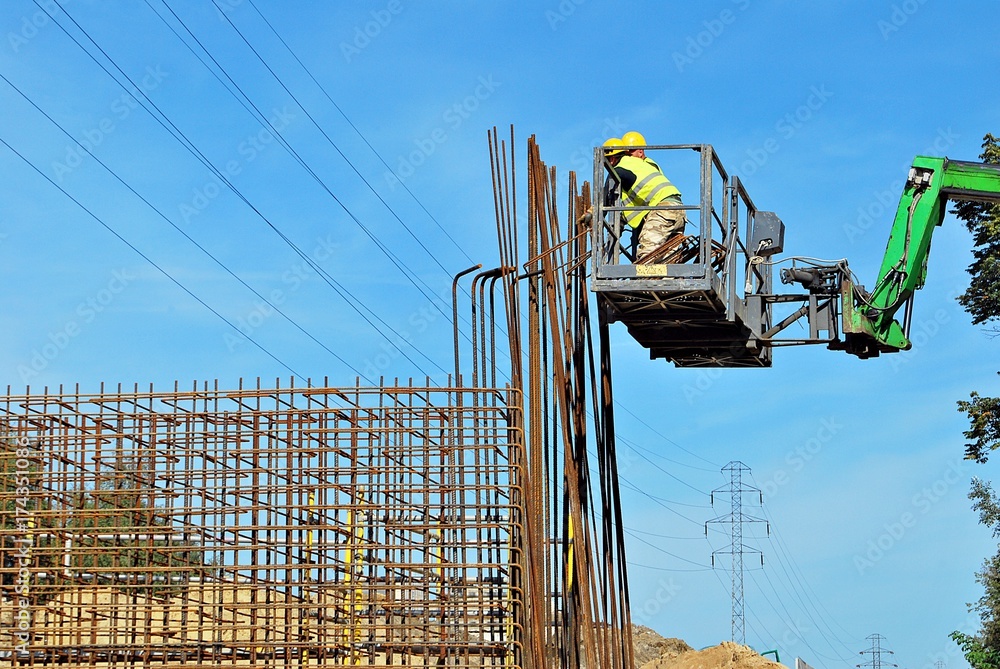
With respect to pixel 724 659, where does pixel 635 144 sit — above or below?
above

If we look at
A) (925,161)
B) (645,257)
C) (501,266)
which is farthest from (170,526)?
(925,161)

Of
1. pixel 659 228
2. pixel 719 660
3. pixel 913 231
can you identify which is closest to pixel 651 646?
pixel 719 660

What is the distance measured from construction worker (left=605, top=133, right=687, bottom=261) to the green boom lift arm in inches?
104

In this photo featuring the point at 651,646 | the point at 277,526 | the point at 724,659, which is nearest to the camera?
the point at 277,526

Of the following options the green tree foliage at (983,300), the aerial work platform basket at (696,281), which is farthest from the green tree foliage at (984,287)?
the aerial work platform basket at (696,281)

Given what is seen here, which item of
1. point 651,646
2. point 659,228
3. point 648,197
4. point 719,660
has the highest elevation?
point 648,197

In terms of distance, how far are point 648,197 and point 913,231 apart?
3561 millimetres

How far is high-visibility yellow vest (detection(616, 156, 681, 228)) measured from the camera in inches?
517

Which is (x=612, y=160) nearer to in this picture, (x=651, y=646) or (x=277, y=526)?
(x=277, y=526)

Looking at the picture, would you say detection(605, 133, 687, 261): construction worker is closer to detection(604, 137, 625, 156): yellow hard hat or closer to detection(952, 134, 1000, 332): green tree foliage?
detection(604, 137, 625, 156): yellow hard hat

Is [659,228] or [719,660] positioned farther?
Answer: [719,660]

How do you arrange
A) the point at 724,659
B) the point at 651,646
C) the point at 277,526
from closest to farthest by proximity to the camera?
the point at 277,526
the point at 724,659
the point at 651,646

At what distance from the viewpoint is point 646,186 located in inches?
517

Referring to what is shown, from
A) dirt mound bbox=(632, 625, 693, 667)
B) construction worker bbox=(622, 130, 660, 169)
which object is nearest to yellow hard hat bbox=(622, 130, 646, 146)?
construction worker bbox=(622, 130, 660, 169)
